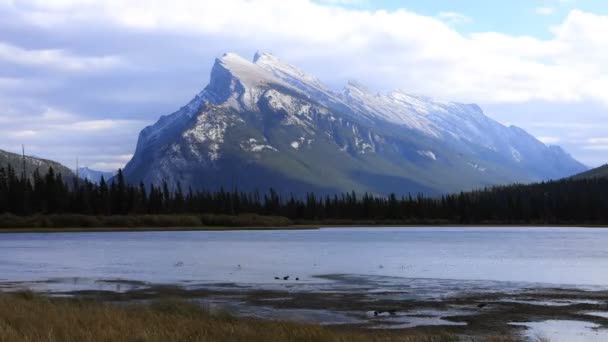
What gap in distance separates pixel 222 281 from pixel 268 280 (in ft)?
11.1

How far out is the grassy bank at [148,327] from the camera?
24.9 meters

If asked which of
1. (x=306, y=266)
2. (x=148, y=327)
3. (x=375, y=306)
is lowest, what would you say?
(x=375, y=306)

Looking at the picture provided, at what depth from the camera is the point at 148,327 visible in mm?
27141

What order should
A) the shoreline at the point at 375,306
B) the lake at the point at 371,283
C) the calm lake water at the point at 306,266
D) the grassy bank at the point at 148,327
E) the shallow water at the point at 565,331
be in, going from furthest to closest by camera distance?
the calm lake water at the point at 306,266 → the lake at the point at 371,283 → the shoreline at the point at 375,306 → the shallow water at the point at 565,331 → the grassy bank at the point at 148,327

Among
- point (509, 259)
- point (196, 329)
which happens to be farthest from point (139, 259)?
point (196, 329)

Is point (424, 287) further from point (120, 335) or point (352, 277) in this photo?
point (120, 335)

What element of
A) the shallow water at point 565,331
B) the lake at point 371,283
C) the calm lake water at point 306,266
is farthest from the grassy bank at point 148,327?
the calm lake water at point 306,266

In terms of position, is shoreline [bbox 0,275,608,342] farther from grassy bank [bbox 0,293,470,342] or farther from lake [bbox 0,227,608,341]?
grassy bank [bbox 0,293,470,342]

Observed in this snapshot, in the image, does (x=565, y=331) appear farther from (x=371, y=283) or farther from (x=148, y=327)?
(x=371, y=283)

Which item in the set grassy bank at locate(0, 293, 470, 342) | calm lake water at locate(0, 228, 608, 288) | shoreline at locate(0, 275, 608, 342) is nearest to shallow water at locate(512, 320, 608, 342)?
shoreline at locate(0, 275, 608, 342)

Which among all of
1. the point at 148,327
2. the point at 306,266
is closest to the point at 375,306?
the point at 148,327

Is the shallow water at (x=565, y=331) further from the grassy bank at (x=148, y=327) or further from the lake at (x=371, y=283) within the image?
the grassy bank at (x=148, y=327)

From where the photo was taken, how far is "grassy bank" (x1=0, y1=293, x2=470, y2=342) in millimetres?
24891

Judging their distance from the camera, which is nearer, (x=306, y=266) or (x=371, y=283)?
(x=371, y=283)
